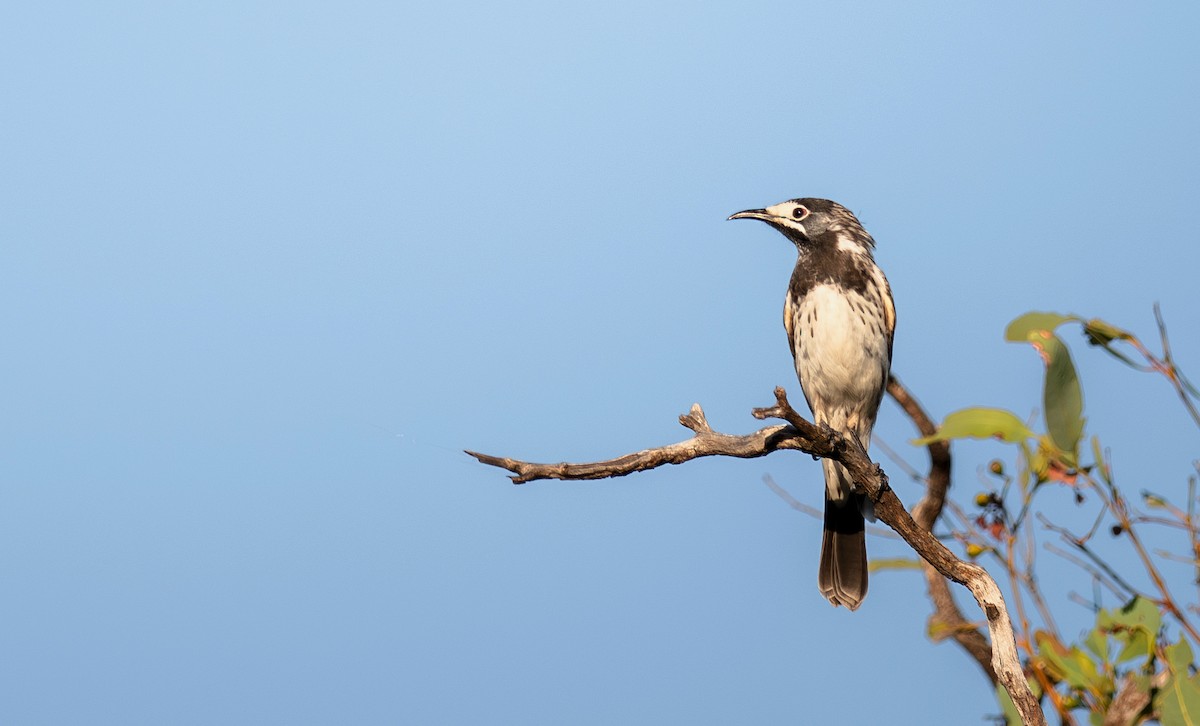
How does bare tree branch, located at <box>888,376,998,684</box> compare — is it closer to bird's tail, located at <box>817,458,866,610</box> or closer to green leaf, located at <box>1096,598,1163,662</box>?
bird's tail, located at <box>817,458,866,610</box>

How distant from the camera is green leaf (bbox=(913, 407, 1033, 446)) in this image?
10.1 ft

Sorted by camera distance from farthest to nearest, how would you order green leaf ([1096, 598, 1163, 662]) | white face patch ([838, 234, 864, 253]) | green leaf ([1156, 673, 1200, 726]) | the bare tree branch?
white face patch ([838, 234, 864, 253]) < the bare tree branch < green leaf ([1096, 598, 1163, 662]) < green leaf ([1156, 673, 1200, 726])

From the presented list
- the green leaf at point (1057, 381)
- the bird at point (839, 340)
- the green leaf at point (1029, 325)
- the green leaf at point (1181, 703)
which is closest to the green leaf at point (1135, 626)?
the green leaf at point (1181, 703)

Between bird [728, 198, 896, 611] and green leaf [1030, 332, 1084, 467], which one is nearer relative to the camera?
green leaf [1030, 332, 1084, 467]

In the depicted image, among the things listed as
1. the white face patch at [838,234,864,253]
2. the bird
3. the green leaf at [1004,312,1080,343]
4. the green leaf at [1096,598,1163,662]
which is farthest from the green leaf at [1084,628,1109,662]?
the white face patch at [838,234,864,253]

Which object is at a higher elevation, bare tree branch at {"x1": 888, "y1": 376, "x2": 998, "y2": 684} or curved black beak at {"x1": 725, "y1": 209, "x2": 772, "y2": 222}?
curved black beak at {"x1": 725, "y1": 209, "x2": 772, "y2": 222}

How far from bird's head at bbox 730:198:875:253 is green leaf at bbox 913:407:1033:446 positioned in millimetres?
1853

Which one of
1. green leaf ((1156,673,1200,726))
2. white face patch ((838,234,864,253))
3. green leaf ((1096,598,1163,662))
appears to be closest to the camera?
green leaf ((1156,673,1200,726))

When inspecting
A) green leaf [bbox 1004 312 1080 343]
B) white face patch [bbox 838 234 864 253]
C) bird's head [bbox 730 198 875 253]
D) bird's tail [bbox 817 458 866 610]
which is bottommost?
bird's tail [bbox 817 458 866 610]

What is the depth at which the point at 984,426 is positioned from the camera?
311 cm

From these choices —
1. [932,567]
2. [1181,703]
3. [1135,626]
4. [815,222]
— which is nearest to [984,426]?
[1135,626]

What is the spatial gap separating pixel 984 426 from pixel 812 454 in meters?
0.80

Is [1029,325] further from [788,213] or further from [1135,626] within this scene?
[788,213]

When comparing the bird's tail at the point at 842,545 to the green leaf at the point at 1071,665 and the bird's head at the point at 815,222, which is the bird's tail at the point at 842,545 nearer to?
the bird's head at the point at 815,222
